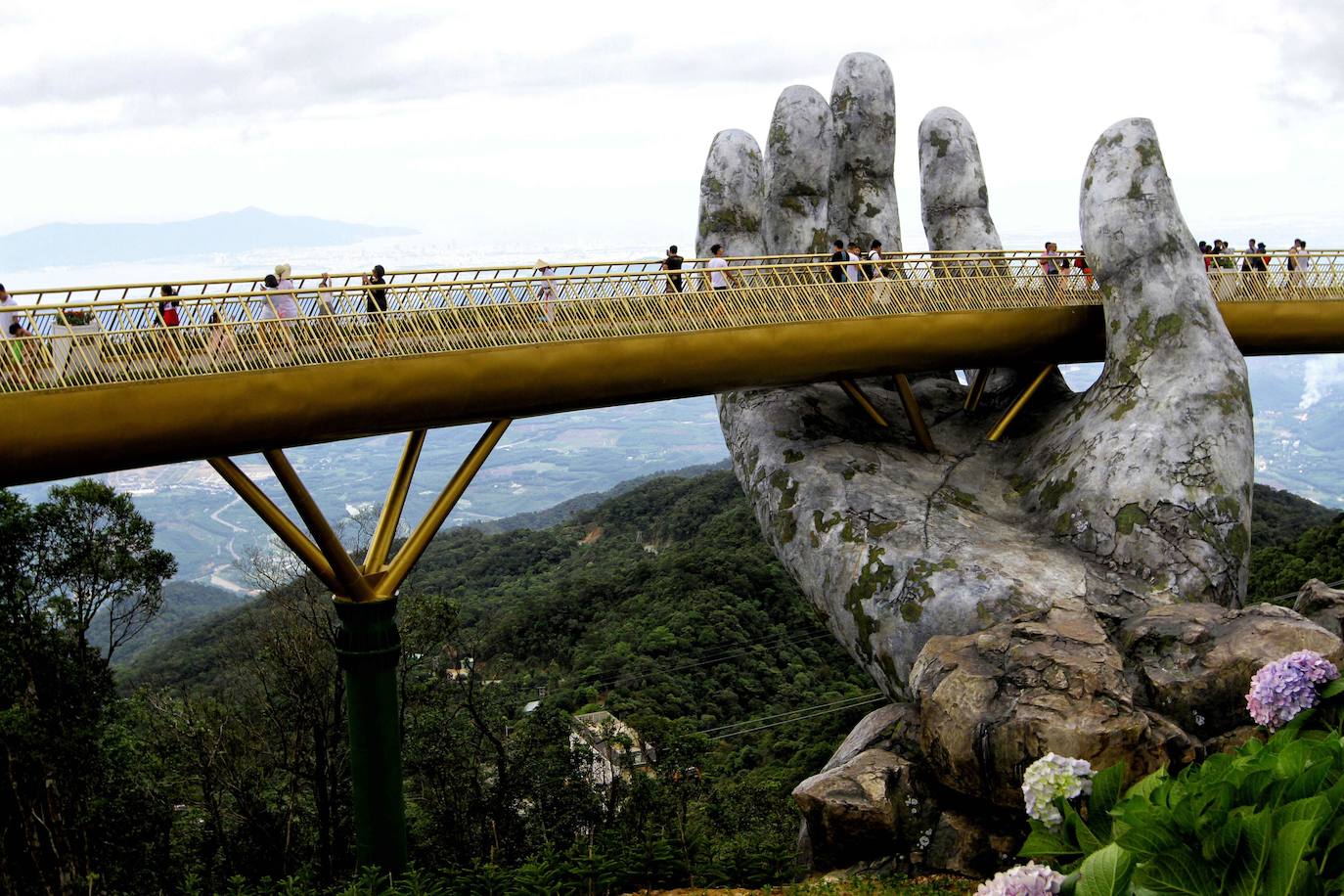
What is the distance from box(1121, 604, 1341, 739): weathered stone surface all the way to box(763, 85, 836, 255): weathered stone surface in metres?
9.06

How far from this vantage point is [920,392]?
2056 centimetres

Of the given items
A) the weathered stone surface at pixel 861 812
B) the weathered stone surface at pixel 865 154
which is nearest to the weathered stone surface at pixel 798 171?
the weathered stone surface at pixel 865 154

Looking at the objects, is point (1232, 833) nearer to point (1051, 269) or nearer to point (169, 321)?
point (169, 321)

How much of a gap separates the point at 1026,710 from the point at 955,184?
Answer: 38.2 feet

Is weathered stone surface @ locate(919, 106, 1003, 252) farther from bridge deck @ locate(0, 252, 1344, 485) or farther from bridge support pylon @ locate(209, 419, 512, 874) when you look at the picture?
bridge support pylon @ locate(209, 419, 512, 874)

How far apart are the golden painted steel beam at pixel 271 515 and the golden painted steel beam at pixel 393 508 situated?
0.48 meters

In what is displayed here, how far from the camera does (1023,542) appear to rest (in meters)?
16.5

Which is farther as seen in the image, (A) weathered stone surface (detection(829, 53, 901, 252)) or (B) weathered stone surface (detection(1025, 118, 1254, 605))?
(A) weathered stone surface (detection(829, 53, 901, 252))

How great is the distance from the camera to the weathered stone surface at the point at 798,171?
20422mm

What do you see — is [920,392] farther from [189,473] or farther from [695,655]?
[189,473]

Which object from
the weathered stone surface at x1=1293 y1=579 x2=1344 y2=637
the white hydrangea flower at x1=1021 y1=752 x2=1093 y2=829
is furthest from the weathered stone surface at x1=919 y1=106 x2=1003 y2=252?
the white hydrangea flower at x1=1021 y1=752 x2=1093 y2=829

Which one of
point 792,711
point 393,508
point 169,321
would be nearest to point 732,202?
point 393,508

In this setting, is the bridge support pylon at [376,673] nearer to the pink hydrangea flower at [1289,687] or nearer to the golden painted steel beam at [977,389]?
the golden painted steel beam at [977,389]

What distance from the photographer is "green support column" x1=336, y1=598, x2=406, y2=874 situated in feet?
47.8
